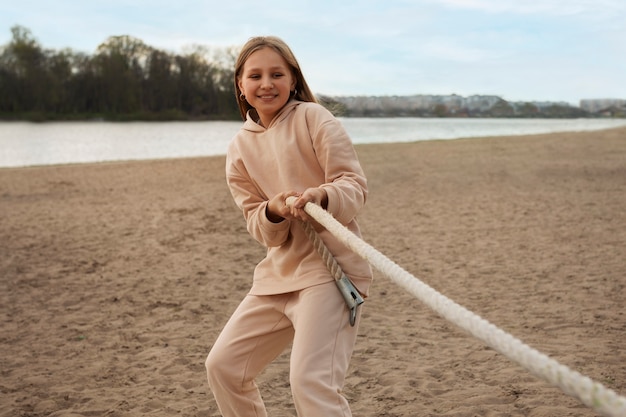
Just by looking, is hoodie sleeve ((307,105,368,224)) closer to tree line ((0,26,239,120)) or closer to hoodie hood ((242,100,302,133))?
hoodie hood ((242,100,302,133))

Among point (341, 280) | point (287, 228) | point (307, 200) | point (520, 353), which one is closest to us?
point (520, 353)

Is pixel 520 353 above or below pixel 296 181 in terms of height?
below

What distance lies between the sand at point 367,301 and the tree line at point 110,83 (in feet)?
149

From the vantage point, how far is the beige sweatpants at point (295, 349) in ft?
7.45

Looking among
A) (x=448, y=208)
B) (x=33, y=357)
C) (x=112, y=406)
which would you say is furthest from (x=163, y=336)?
(x=448, y=208)

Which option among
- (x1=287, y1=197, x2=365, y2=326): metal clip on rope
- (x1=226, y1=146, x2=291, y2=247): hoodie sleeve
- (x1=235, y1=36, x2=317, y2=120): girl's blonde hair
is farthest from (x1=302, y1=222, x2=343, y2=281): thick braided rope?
(x1=235, y1=36, x2=317, y2=120): girl's blonde hair

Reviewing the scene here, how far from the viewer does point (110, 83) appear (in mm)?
62062

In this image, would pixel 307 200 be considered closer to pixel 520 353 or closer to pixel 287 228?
pixel 287 228

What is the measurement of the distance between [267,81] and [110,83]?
2484 inches

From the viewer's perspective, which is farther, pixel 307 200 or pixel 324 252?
pixel 324 252

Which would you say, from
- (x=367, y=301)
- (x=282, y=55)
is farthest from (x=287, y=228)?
(x=367, y=301)

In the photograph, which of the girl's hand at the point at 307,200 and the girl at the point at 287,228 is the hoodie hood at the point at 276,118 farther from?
the girl's hand at the point at 307,200

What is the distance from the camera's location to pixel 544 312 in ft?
18.6

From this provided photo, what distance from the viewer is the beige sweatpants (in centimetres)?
227
